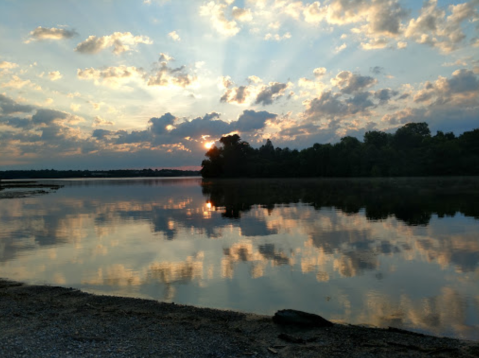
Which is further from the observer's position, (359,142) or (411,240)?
(359,142)

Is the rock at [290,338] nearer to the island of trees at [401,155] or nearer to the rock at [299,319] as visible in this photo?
the rock at [299,319]

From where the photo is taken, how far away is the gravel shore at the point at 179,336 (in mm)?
7902

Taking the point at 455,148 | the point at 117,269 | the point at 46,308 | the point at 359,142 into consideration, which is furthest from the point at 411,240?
the point at 359,142

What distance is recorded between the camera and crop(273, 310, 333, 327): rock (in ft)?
31.1

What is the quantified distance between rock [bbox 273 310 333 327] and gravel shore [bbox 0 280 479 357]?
6.3 inches

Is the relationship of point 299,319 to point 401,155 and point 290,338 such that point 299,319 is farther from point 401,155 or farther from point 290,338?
point 401,155

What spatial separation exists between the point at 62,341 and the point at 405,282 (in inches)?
470

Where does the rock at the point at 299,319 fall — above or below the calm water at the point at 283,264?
above

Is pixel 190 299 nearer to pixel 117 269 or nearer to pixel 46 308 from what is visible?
pixel 46 308

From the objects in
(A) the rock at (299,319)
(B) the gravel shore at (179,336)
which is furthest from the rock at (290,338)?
(A) the rock at (299,319)

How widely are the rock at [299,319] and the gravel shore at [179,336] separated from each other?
0.16 meters

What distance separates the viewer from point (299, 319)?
9523 mm

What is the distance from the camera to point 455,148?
478ft

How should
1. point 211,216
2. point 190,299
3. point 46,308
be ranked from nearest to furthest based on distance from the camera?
point 46,308 < point 190,299 < point 211,216
